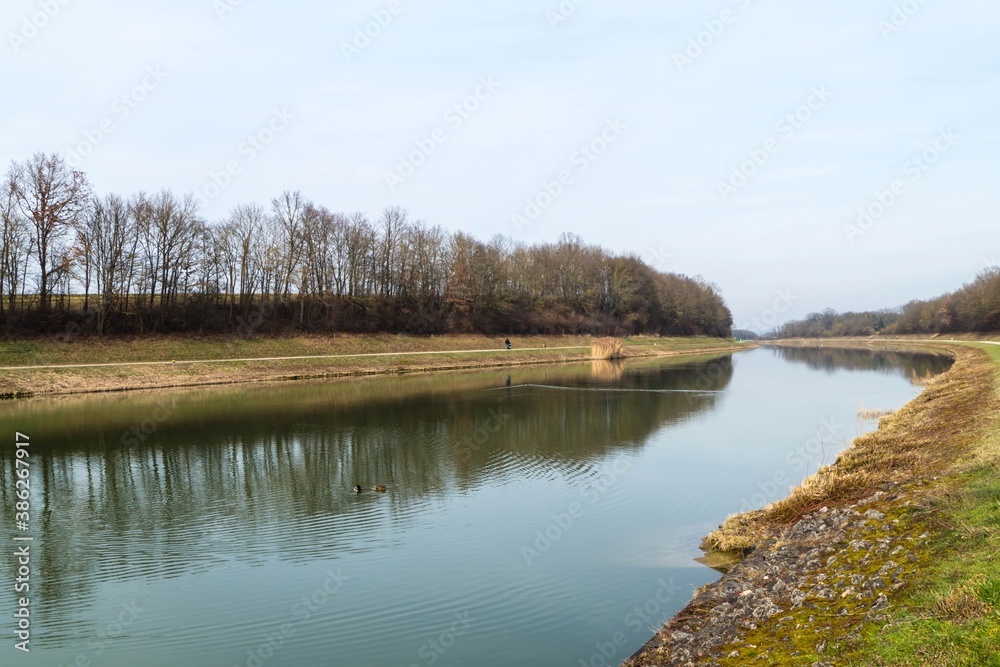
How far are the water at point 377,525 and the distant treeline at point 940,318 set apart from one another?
65.6 metres

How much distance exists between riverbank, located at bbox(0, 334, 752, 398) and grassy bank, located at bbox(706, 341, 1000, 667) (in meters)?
34.5

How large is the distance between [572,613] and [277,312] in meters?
52.8

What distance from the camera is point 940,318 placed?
328 feet

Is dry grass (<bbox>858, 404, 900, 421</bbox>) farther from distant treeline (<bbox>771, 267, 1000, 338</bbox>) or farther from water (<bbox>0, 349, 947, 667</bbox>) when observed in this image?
distant treeline (<bbox>771, 267, 1000, 338</bbox>)

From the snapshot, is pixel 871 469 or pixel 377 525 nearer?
pixel 871 469

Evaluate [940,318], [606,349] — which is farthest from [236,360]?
[940,318]

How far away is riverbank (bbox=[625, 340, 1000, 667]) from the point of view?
18.9 feet

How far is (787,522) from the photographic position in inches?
448

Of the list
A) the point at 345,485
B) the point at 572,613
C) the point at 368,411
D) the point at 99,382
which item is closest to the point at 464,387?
the point at 368,411

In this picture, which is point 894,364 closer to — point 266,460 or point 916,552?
point 266,460

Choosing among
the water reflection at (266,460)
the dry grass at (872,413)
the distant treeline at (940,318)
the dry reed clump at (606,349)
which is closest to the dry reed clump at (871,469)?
the water reflection at (266,460)

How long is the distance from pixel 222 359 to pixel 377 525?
35.4 metres

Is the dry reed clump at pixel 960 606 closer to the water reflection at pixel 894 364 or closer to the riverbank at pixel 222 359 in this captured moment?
the riverbank at pixel 222 359

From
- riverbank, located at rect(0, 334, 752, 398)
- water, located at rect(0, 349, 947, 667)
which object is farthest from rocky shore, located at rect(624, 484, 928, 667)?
riverbank, located at rect(0, 334, 752, 398)
